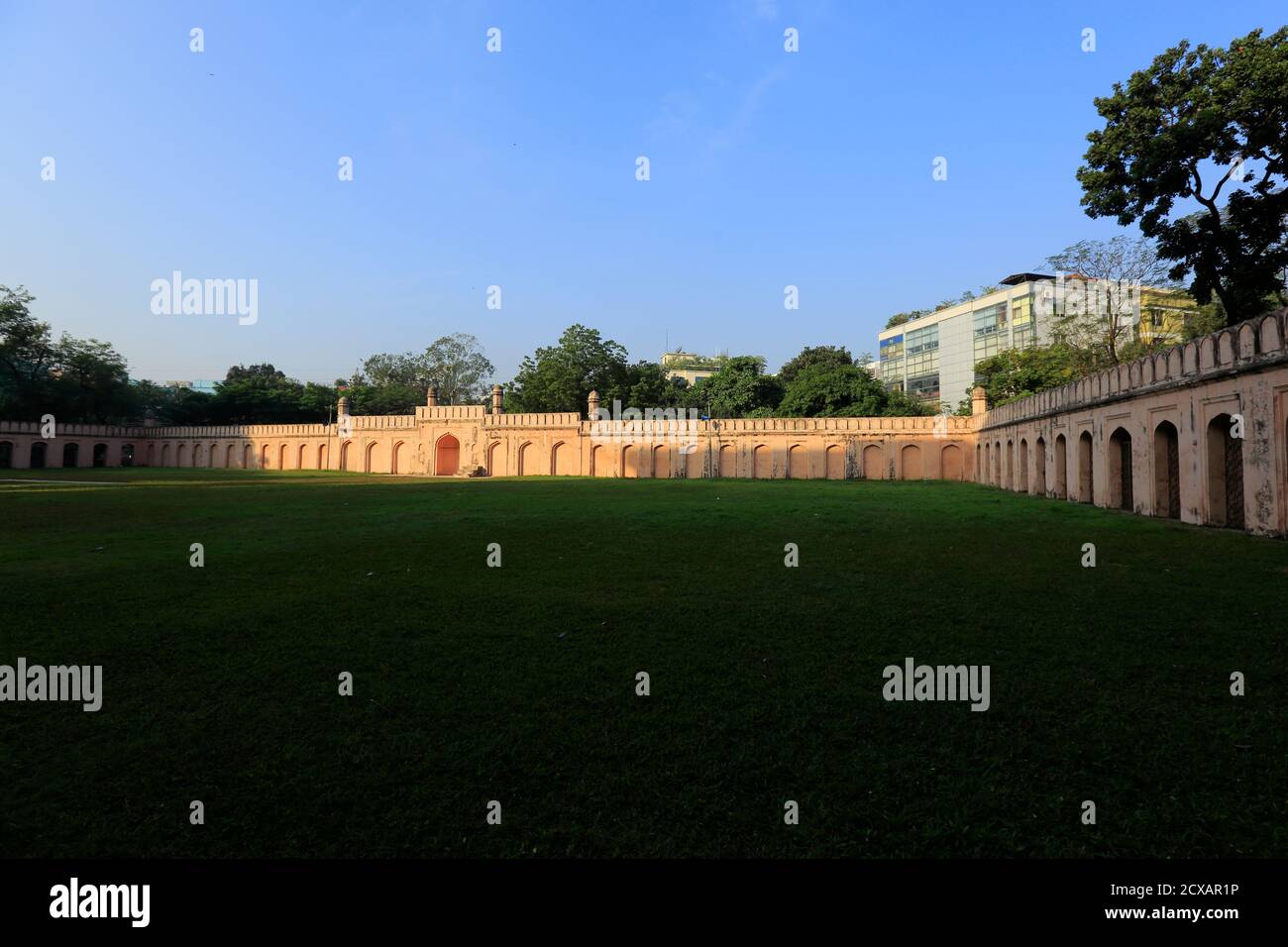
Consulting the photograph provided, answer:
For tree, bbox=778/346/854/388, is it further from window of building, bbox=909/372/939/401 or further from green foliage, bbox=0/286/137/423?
green foliage, bbox=0/286/137/423

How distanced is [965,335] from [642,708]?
7720 centimetres

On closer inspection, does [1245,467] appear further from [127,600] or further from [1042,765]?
[127,600]

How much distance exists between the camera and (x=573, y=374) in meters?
57.7

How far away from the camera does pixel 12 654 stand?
599 centimetres

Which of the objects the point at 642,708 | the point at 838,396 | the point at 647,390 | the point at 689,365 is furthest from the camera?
the point at 689,365

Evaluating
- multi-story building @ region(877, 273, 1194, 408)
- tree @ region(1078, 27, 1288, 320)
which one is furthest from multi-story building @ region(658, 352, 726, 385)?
tree @ region(1078, 27, 1288, 320)

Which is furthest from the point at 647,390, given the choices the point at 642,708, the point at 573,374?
the point at 642,708

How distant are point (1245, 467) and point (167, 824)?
18397 millimetres

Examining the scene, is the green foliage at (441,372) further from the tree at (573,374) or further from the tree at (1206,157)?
the tree at (1206,157)

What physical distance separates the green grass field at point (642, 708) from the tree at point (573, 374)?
47013 mm

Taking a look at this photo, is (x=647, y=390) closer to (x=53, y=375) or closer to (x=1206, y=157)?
(x=1206, y=157)

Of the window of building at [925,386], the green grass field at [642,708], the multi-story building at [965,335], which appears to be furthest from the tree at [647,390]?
the green grass field at [642,708]

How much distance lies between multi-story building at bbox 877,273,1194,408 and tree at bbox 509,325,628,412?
3150 cm
